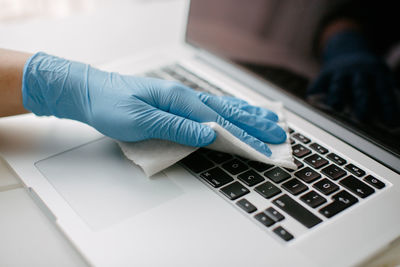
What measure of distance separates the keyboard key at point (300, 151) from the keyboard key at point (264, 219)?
0.16 meters

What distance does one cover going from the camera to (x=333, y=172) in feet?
2.09

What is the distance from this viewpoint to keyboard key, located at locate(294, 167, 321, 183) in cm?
62

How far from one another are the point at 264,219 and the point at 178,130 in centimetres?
21

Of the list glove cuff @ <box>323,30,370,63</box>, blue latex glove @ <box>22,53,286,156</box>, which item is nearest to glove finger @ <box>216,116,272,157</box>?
blue latex glove @ <box>22,53,286,156</box>

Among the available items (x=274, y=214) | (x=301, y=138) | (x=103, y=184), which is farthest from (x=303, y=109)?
(x=103, y=184)

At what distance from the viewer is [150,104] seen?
0.68 meters

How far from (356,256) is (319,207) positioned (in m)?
0.09

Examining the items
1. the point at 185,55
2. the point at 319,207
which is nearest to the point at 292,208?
the point at 319,207

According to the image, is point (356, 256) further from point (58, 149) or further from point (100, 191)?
point (58, 149)

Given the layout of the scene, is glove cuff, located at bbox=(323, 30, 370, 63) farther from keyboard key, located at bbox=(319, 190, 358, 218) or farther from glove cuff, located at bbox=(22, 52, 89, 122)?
→ glove cuff, located at bbox=(22, 52, 89, 122)

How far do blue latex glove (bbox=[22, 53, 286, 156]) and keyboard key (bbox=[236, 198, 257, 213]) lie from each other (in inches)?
4.2

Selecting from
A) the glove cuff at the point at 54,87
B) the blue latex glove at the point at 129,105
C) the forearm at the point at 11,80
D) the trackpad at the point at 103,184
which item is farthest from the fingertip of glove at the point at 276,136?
the forearm at the point at 11,80

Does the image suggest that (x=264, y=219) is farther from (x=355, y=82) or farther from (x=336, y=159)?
(x=355, y=82)

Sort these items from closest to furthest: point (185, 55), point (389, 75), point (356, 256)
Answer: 1. point (356, 256)
2. point (389, 75)
3. point (185, 55)
